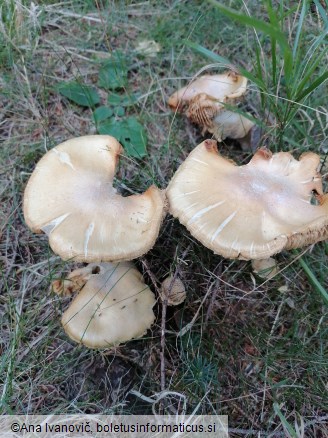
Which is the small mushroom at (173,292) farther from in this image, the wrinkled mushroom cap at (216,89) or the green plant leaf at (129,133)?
the wrinkled mushroom cap at (216,89)

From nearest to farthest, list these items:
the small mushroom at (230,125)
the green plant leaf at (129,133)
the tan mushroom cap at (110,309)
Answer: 1. the tan mushroom cap at (110,309)
2. the small mushroom at (230,125)
3. the green plant leaf at (129,133)

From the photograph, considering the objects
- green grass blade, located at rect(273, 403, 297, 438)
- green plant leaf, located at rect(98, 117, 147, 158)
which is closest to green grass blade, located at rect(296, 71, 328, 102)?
green plant leaf, located at rect(98, 117, 147, 158)

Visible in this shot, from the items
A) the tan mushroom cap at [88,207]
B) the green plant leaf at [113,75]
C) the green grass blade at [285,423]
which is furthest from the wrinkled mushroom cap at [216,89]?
the green grass blade at [285,423]

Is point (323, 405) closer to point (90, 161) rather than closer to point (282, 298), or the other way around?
point (282, 298)

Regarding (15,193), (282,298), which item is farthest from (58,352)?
(282,298)

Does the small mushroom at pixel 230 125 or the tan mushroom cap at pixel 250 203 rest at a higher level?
the tan mushroom cap at pixel 250 203

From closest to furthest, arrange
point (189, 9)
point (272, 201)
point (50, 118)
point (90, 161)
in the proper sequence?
1. point (272, 201)
2. point (90, 161)
3. point (50, 118)
4. point (189, 9)

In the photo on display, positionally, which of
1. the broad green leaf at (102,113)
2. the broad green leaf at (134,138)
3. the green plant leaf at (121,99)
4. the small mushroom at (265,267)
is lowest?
the small mushroom at (265,267)
